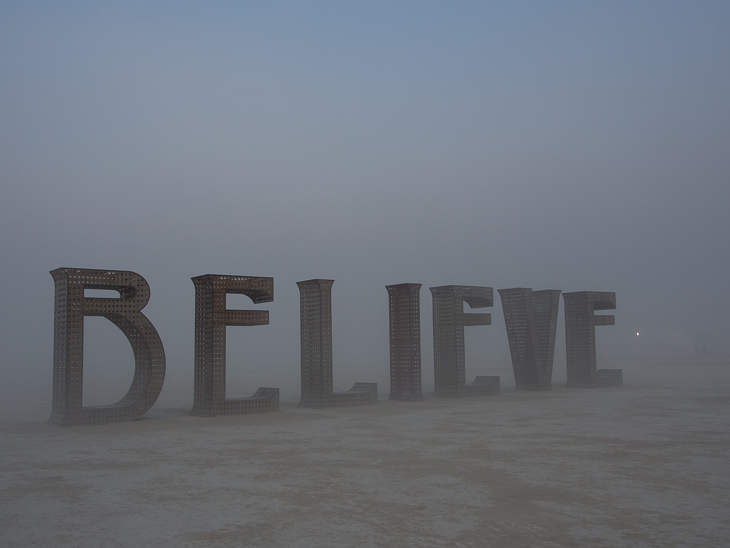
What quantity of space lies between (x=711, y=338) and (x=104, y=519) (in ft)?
289

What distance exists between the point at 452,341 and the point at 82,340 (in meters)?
9.67

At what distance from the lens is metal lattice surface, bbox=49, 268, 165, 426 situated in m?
12.5

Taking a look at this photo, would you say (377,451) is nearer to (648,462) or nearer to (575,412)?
(648,462)

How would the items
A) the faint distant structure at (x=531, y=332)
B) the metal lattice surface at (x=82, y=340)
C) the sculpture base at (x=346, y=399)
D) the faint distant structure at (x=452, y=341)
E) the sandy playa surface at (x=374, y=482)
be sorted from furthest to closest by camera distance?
the faint distant structure at (x=531, y=332), the faint distant structure at (x=452, y=341), the sculpture base at (x=346, y=399), the metal lattice surface at (x=82, y=340), the sandy playa surface at (x=374, y=482)

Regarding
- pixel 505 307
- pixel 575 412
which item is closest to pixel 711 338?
pixel 505 307

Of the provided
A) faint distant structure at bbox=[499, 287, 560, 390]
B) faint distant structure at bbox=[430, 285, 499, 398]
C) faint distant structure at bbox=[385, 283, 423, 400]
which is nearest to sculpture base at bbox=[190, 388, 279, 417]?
faint distant structure at bbox=[385, 283, 423, 400]

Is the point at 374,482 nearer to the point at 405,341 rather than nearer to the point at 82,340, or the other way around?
the point at 82,340

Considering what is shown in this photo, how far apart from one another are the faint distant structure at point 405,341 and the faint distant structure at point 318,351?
4.05 ft

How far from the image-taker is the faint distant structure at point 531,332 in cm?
1941

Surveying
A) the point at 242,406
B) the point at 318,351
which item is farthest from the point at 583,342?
the point at 242,406

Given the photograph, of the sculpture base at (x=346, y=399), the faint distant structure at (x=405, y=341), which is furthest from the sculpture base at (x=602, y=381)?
the sculpture base at (x=346, y=399)

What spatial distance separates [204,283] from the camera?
14344mm

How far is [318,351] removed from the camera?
15.7 meters

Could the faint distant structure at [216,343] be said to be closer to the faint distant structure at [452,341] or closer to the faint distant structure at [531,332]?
the faint distant structure at [452,341]
